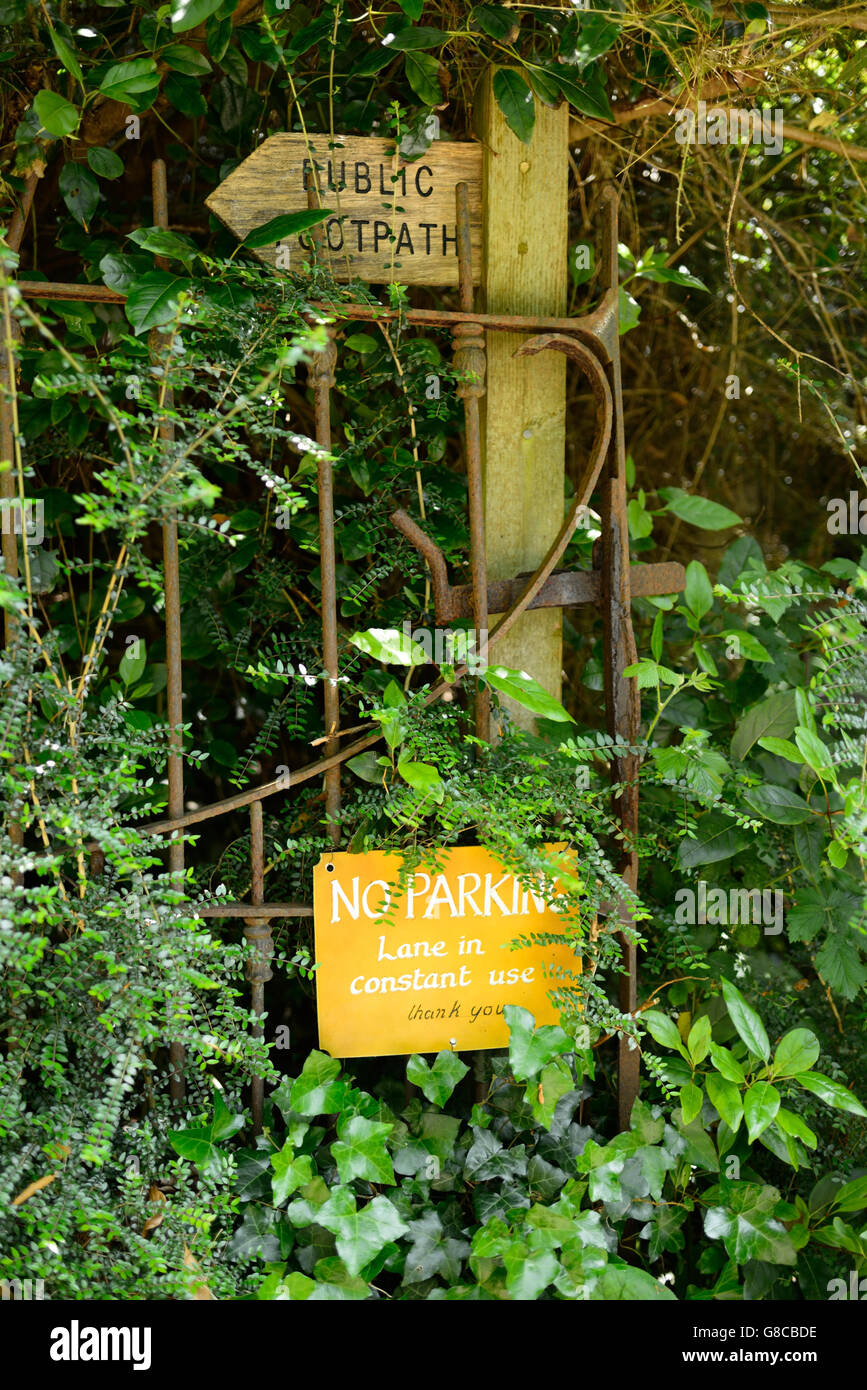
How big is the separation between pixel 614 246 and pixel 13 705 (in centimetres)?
117

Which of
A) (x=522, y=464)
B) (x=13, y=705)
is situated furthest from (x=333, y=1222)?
(x=522, y=464)

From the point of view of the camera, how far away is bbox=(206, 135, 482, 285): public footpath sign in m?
1.51

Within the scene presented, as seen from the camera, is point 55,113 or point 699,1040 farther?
point 699,1040

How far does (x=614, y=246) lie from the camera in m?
1.61

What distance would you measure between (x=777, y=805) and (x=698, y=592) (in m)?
0.43

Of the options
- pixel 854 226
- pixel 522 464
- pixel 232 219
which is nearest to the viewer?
pixel 232 219

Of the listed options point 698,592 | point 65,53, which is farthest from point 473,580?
point 65,53

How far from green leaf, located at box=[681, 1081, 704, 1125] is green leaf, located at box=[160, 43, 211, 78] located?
66.8 inches

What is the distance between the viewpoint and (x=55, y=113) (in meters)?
1.35

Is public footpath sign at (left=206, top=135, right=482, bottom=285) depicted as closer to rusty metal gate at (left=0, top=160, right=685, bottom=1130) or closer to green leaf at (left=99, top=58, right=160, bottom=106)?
rusty metal gate at (left=0, top=160, right=685, bottom=1130)

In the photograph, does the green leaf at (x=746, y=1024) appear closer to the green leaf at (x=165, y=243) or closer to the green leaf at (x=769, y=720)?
the green leaf at (x=769, y=720)

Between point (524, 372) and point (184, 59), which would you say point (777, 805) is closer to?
point (524, 372)
